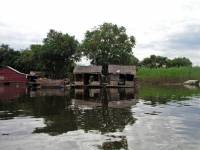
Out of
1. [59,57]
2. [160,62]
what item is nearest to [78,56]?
[59,57]

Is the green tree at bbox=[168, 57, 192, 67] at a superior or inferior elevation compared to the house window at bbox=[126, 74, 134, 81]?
superior

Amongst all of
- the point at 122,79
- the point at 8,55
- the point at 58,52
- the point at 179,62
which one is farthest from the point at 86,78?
the point at 179,62

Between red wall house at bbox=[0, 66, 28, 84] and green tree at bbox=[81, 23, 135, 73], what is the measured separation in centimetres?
1483

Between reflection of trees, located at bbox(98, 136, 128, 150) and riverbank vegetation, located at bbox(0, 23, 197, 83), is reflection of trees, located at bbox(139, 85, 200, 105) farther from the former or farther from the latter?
riverbank vegetation, located at bbox(0, 23, 197, 83)

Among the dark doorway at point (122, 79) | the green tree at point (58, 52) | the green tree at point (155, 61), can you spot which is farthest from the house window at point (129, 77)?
the green tree at point (155, 61)

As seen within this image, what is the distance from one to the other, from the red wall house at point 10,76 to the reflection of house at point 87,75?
11737mm

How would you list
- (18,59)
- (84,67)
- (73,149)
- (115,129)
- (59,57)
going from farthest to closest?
(18,59), (59,57), (84,67), (115,129), (73,149)

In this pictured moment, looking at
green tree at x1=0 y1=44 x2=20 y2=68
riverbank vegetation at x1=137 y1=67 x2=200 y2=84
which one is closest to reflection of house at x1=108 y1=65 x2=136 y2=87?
riverbank vegetation at x1=137 y1=67 x2=200 y2=84

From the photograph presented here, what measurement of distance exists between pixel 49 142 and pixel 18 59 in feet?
229

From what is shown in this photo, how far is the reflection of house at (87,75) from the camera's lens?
2431 inches

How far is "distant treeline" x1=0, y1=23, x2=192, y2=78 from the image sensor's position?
245ft

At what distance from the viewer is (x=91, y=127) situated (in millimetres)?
16703

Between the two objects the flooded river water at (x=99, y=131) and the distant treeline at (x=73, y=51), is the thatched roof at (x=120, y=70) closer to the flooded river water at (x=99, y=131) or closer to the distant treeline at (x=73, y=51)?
the distant treeline at (x=73, y=51)

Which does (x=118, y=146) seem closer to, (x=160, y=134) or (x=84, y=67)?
(x=160, y=134)
